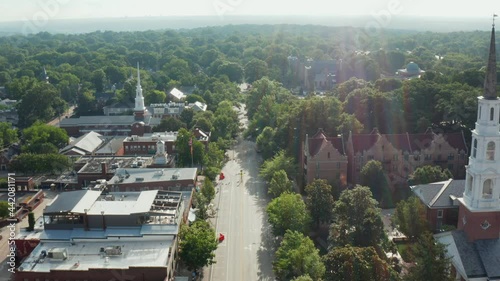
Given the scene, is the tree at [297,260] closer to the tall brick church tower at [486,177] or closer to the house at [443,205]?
the tall brick church tower at [486,177]

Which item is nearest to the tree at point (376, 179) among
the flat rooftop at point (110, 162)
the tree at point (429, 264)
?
the tree at point (429, 264)

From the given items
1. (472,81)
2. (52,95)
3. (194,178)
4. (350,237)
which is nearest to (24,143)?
(52,95)

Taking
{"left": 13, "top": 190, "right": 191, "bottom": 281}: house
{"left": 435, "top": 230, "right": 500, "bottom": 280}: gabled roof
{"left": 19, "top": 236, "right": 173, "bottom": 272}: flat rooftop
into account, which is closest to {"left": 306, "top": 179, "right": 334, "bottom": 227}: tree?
{"left": 13, "top": 190, "right": 191, "bottom": 281}: house

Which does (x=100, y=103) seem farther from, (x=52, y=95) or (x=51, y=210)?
(x=51, y=210)

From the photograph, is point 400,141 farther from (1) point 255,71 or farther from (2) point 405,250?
(1) point 255,71

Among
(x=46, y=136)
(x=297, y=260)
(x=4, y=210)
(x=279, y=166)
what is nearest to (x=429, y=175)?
(x=279, y=166)
